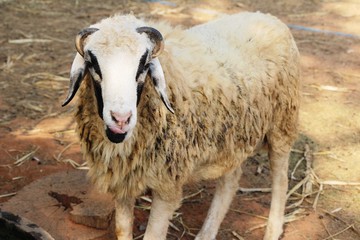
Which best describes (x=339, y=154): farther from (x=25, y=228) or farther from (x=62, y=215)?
(x=25, y=228)

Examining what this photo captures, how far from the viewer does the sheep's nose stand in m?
Result: 2.83

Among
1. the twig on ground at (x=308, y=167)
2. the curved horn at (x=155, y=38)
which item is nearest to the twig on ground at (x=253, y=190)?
the twig on ground at (x=308, y=167)

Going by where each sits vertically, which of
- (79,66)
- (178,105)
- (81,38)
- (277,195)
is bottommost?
(277,195)

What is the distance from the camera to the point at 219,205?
4.51m

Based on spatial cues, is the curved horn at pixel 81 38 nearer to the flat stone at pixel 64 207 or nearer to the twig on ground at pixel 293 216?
the flat stone at pixel 64 207

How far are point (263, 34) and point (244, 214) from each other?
5.09ft

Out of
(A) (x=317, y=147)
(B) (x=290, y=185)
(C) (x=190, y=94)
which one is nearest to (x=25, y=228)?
(C) (x=190, y=94)

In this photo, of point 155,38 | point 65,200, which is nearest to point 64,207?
point 65,200

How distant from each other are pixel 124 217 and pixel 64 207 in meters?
0.74

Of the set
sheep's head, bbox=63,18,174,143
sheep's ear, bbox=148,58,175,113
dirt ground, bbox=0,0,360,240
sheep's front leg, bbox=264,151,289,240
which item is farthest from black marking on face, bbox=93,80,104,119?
sheep's front leg, bbox=264,151,289,240

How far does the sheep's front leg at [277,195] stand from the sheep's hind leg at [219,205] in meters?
0.32

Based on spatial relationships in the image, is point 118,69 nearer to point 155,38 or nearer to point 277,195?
point 155,38

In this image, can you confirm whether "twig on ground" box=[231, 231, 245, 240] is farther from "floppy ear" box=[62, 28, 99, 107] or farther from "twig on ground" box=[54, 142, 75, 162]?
"floppy ear" box=[62, 28, 99, 107]

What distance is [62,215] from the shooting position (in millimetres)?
4227
